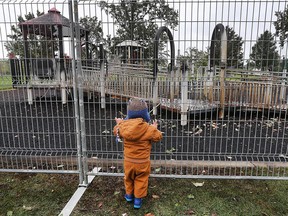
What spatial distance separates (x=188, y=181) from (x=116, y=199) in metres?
1.05

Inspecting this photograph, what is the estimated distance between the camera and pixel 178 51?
3.17m

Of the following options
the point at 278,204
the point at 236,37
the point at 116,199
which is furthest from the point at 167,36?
the point at 278,204

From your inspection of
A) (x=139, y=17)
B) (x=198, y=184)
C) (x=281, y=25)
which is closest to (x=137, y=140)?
(x=198, y=184)

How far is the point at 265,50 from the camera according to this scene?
3080 mm

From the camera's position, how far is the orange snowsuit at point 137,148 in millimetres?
2744

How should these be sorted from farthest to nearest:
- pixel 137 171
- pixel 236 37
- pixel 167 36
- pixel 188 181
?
1. pixel 167 36
2. pixel 188 181
3. pixel 236 37
4. pixel 137 171

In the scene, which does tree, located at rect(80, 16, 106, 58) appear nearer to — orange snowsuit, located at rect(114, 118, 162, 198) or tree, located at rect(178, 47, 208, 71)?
tree, located at rect(178, 47, 208, 71)

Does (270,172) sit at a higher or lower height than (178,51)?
lower

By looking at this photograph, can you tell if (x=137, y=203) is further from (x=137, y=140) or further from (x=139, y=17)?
(x=139, y=17)

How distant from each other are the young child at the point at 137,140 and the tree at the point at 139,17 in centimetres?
86

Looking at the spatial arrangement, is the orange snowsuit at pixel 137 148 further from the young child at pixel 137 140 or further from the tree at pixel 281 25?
the tree at pixel 281 25

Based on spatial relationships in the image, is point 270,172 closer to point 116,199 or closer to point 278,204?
point 278,204

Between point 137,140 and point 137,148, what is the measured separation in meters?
0.09

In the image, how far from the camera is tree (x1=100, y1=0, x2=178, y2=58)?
304 cm
